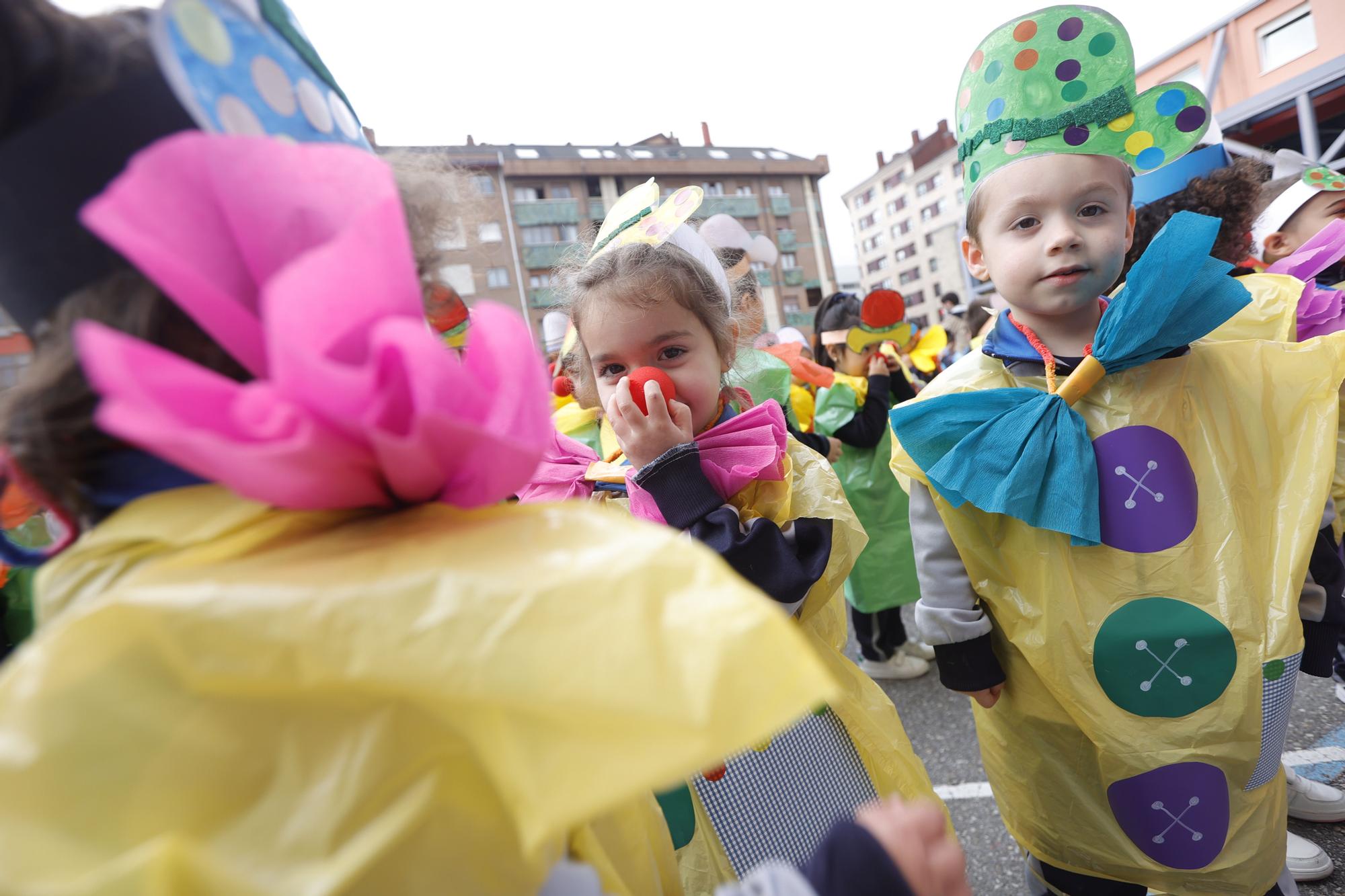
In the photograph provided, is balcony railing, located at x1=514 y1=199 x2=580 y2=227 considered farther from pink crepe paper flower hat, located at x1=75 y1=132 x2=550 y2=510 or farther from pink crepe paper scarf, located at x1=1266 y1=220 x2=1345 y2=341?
pink crepe paper flower hat, located at x1=75 y1=132 x2=550 y2=510

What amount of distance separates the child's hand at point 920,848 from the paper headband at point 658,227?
49.8 inches

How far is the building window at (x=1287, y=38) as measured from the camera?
13.4 metres

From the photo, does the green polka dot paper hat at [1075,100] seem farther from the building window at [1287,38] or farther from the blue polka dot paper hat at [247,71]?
the building window at [1287,38]

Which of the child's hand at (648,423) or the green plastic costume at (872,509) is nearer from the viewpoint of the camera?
the child's hand at (648,423)

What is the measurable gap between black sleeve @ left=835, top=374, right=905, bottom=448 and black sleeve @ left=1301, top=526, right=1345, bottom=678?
2207mm

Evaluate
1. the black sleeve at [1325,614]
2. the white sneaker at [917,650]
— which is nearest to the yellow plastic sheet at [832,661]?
the black sleeve at [1325,614]

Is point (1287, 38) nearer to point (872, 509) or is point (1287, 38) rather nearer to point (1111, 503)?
point (872, 509)

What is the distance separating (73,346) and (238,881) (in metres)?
0.45

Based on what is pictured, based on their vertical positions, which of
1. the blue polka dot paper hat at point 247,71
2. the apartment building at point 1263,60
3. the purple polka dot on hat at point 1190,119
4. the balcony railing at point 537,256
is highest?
the balcony railing at point 537,256

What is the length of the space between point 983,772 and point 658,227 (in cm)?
234

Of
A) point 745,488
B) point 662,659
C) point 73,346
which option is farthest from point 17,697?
point 745,488

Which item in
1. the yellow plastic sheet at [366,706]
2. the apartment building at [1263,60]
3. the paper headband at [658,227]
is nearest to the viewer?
the yellow plastic sheet at [366,706]

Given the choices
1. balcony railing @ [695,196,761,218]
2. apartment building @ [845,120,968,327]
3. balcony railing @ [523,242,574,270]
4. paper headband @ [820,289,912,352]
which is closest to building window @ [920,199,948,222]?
→ apartment building @ [845,120,968,327]

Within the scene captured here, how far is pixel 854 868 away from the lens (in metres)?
0.64
